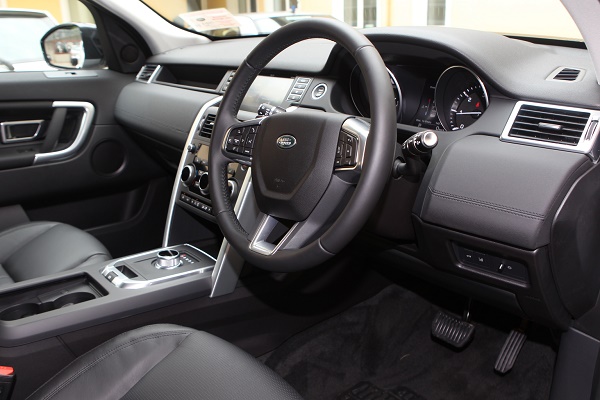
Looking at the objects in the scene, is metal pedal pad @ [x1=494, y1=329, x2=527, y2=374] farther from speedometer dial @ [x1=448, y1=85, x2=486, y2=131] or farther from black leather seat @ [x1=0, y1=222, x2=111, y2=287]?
black leather seat @ [x1=0, y1=222, x2=111, y2=287]

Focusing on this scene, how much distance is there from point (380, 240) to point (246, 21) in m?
1.32

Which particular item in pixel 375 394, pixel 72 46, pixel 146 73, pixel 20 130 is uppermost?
pixel 72 46

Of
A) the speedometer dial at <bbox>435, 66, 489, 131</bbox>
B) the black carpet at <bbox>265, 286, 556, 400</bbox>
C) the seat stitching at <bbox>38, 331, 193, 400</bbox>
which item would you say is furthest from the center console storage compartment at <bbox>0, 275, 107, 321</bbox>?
the speedometer dial at <bbox>435, 66, 489, 131</bbox>

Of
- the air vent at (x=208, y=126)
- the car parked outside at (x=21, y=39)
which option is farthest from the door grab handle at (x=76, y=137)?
the air vent at (x=208, y=126)

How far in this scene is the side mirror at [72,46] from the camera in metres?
2.51

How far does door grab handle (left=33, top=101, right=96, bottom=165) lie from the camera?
2326 millimetres

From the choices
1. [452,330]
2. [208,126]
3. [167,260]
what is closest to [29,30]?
[208,126]

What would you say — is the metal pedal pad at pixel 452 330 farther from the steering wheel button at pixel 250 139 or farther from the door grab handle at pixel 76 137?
the door grab handle at pixel 76 137

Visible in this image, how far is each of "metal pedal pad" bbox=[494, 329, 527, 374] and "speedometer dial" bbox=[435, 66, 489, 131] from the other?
2.41 ft

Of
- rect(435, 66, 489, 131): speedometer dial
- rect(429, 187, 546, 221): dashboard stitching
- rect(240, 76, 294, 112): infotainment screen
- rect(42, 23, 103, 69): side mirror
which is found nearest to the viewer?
rect(429, 187, 546, 221): dashboard stitching

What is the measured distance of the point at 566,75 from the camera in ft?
4.31

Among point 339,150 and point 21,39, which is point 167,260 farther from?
point 21,39

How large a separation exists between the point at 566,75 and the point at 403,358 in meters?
1.08

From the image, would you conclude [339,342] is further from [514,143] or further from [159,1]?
[159,1]
